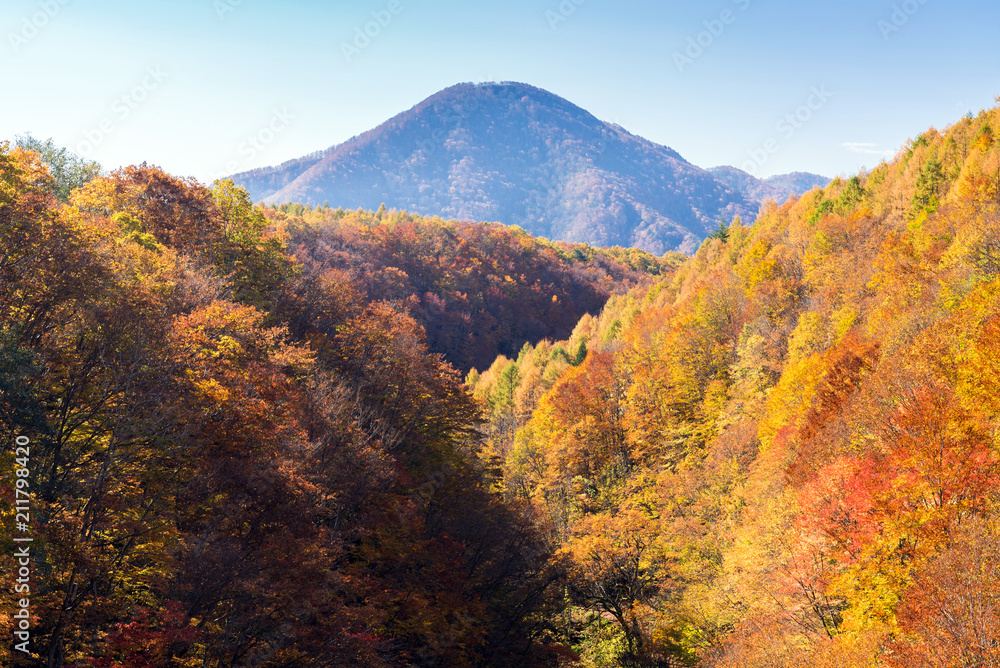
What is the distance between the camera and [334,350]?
3353 cm

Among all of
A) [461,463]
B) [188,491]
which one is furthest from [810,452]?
[188,491]

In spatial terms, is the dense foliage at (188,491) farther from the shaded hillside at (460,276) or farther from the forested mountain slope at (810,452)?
the shaded hillside at (460,276)

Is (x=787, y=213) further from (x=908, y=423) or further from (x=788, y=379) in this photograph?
(x=908, y=423)

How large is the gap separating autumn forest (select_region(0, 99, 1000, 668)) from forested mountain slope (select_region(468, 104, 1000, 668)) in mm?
171

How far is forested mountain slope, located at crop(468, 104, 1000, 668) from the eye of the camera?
18.1 metres

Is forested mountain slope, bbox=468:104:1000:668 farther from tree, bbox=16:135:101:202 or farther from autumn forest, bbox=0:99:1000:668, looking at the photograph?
tree, bbox=16:135:101:202

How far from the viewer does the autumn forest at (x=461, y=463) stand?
14336 millimetres

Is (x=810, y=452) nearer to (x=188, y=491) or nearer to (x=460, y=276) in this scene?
(x=188, y=491)

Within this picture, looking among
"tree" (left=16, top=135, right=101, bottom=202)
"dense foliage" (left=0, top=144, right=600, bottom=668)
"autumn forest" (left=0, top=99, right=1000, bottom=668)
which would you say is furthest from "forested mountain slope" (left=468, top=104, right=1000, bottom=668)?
"tree" (left=16, top=135, right=101, bottom=202)

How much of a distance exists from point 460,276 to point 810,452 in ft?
341

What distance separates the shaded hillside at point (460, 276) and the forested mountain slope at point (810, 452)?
4980 cm

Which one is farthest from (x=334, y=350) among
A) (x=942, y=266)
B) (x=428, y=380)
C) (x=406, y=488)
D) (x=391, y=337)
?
(x=942, y=266)

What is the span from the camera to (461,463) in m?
36.2

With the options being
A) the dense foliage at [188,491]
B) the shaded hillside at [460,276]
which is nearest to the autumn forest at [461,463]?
the dense foliage at [188,491]
